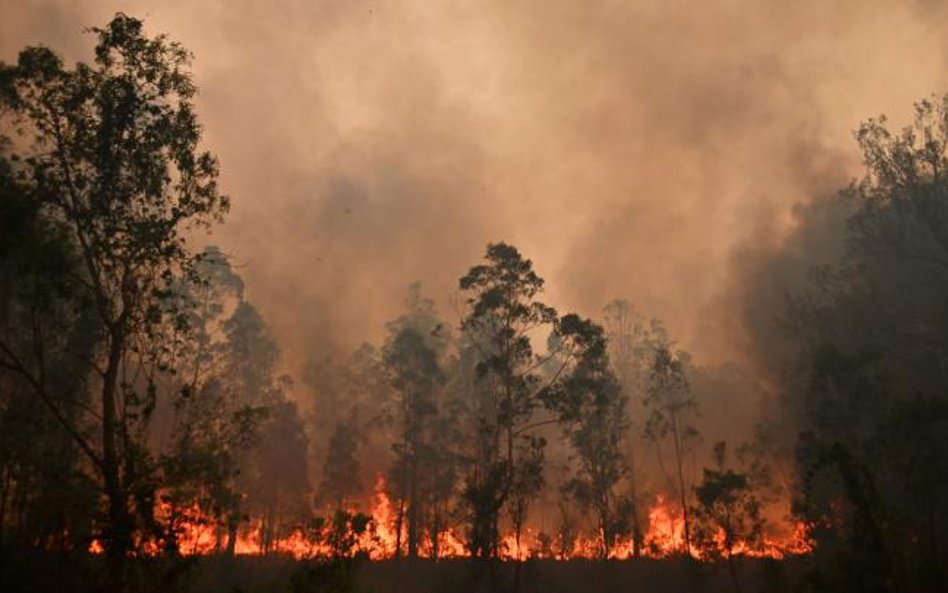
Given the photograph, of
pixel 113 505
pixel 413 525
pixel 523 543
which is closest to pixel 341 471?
pixel 413 525

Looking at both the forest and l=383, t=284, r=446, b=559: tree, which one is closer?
the forest

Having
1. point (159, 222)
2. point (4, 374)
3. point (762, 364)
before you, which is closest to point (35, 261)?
point (159, 222)

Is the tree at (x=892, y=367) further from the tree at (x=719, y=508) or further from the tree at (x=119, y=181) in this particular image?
the tree at (x=119, y=181)

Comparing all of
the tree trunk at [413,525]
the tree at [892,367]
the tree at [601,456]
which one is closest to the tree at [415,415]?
the tree trunk at [413,525]

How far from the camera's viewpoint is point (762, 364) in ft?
181

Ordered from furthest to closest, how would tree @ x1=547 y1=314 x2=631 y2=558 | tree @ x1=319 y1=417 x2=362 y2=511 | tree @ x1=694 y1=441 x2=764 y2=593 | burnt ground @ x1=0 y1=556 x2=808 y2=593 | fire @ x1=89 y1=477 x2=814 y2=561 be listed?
1. tree @ x1=319 y1=417 x2=362 y2=511
2. tree @ x1=547 y1=314 x2=631 y2=558
3. fire @ x1=89 y1=477 x2=814 y2=561
4. tree @ x1=694 y1=441 x2=764 y2=593
5. burnt ground @ x1=0 y1=556 x2=808 y2=593

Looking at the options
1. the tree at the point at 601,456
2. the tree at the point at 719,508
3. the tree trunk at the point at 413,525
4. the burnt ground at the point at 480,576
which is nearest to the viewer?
the burnt ground at the point at 480,576

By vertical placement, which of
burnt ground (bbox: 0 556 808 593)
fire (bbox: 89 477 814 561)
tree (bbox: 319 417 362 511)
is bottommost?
burnt ground (bbox: 0 556 808 593)

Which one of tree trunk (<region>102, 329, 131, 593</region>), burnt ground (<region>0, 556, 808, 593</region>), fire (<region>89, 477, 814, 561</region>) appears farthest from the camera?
fire (<region>89, 477, 814, 561</region>)

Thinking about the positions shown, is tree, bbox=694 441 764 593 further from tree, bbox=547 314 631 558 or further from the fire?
tree, bbox=547 314 631 558

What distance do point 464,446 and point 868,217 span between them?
3367 centimetres

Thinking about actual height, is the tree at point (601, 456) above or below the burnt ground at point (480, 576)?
above

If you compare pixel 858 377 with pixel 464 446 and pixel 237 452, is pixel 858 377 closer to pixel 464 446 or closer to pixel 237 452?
pixel 464 446

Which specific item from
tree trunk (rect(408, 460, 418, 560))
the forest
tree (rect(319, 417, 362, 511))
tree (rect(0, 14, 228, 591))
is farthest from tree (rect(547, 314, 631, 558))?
tree (rect(0, 14, 228, 591))
